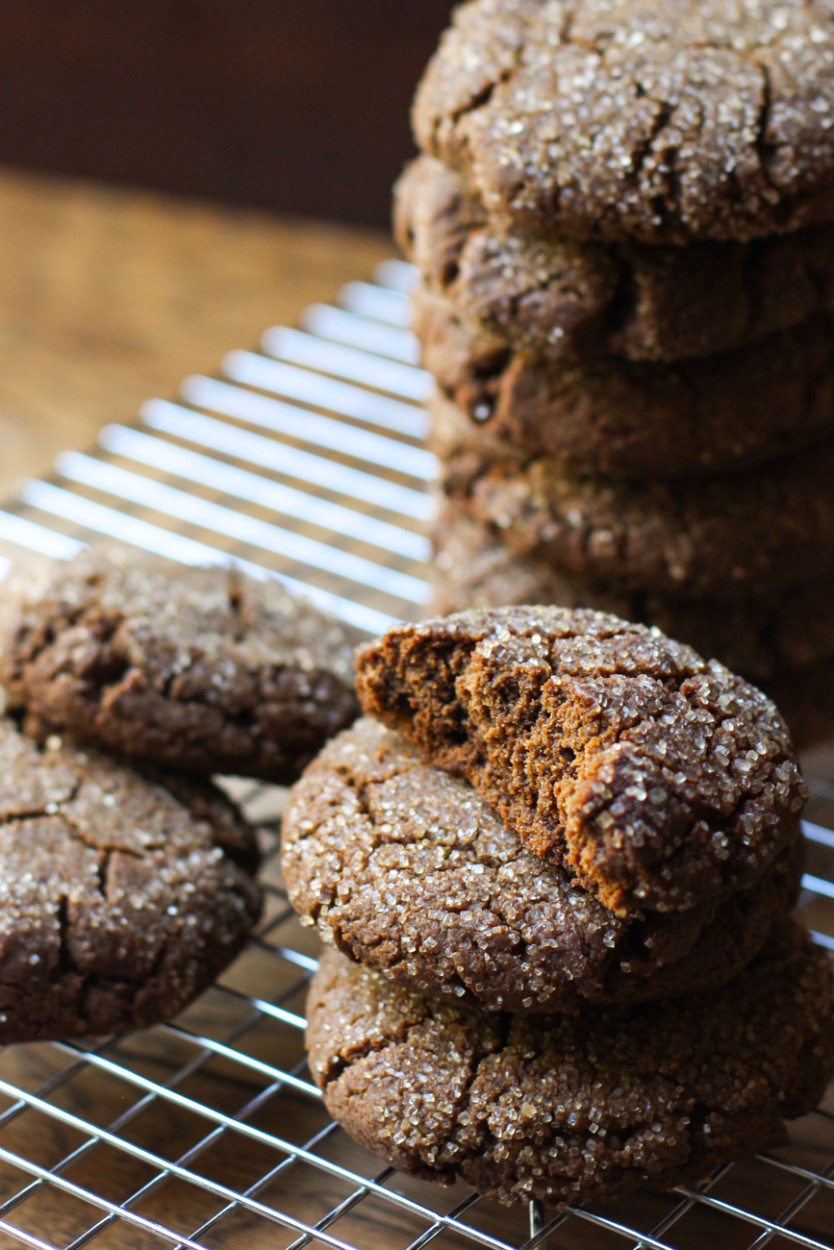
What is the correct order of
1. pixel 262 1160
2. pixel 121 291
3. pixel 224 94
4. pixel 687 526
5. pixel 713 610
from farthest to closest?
pixel 224 94
pixel 121 291
pixel 713 610
pixel 687 526
pixel 262 1160

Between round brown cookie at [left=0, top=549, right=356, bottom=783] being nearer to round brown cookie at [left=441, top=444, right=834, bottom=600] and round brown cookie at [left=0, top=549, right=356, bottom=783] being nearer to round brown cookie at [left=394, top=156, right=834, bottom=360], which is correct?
round brown cookie at [left=441, top=444, right=834, bottom=600]

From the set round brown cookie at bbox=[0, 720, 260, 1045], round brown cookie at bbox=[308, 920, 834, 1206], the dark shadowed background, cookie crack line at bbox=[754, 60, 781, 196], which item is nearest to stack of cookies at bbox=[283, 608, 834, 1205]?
round brown cookie at bbox=[308, 920, 834, 1206]

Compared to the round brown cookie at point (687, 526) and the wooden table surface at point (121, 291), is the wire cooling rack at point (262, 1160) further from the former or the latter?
the wooden table surface at point (121, 291)

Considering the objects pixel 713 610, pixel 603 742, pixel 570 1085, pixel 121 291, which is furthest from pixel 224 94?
pixel 570 1085

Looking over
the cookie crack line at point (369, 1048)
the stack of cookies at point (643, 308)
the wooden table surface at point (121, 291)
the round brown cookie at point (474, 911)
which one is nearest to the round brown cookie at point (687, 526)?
the stack of cookies at point (643, 308)

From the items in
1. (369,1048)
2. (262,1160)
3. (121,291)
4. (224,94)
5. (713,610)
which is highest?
(224,94)

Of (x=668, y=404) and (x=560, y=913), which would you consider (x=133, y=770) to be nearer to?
(x=560, y=913)

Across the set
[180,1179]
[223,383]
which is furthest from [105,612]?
[223,383]
